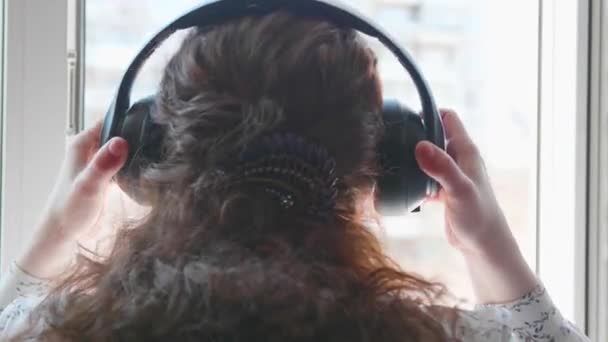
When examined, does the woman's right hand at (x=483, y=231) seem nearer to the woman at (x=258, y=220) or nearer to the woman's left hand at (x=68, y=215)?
the woman at (x=258, y=220)

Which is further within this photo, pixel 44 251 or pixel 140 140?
pixel 44 251

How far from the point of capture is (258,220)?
619 mm

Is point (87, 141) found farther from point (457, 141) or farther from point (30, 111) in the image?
point (457, 141)

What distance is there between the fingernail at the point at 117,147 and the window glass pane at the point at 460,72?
1.09ft

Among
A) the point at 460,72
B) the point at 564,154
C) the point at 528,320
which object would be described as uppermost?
the point at 460,72

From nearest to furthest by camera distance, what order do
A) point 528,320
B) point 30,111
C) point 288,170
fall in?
1. point 288,170
2. point 528,320
3. point 30,111

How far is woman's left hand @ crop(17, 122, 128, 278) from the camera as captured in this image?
750mm

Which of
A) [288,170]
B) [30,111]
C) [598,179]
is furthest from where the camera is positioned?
[598,179]

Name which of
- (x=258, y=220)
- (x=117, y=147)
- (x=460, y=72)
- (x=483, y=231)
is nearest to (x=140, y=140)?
(x=117, y=147)

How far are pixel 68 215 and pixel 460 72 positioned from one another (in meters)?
0.59

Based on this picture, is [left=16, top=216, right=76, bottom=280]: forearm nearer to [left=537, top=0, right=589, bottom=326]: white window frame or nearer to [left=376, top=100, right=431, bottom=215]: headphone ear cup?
[left=376, top=100, right=431, bottom=215]: headphone ear cup

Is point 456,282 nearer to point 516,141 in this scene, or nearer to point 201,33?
point 516,141

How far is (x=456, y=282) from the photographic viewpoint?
3.42ft

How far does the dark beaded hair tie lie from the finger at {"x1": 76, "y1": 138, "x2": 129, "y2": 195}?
4.5 inches
